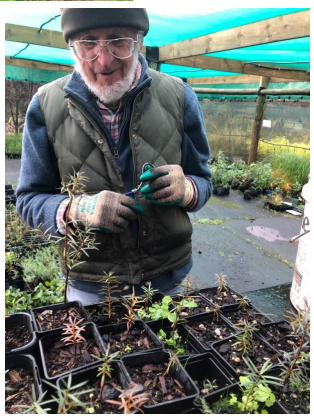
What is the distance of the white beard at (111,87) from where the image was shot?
5.58 feet

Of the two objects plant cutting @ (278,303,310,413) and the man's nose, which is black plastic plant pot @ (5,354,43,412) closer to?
plant cutting @ (278,303,310,413)

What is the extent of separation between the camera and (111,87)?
1.70 m

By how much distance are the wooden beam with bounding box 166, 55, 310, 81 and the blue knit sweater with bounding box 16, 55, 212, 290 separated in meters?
4.41

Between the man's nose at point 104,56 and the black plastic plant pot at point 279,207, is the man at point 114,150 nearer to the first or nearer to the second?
the man's nose at point 104,56

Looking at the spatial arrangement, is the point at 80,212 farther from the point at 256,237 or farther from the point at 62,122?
the point at 256,237

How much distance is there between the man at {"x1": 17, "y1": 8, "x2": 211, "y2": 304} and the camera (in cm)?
164

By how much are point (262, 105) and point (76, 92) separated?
780cm

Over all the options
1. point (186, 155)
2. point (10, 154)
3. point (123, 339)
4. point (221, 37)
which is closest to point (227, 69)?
point (221, 37)

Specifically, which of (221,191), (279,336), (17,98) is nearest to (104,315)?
(279,336)

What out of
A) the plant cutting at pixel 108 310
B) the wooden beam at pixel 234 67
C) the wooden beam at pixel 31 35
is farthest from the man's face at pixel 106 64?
the wooden beam at pixel 234 67

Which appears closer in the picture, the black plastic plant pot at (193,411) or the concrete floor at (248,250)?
the black plastic plant pot at (193,411)

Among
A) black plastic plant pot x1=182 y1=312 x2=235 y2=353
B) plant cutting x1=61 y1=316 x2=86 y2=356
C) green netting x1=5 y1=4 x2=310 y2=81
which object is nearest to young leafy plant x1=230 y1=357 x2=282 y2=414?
black plastic plant pot x1=182 y1=312 x2=235 y2=353

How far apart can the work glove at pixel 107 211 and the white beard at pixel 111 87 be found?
516 mm

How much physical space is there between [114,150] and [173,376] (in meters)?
1.14
